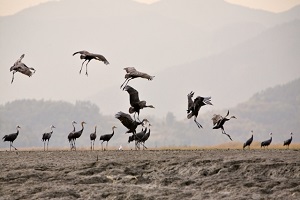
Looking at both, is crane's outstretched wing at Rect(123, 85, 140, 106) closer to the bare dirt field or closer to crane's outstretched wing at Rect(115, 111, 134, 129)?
crane's outstretched wing at Rect(115, 111, 134, 129)

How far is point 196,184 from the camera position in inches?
748

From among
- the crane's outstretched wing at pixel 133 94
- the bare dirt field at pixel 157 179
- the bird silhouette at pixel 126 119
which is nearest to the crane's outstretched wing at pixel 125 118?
the bird silhouette at pixel 126 119

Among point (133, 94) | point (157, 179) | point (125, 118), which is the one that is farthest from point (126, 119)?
point (157, 179)

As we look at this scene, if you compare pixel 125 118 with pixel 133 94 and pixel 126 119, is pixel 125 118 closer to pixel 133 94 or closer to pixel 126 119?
pixel 126 119

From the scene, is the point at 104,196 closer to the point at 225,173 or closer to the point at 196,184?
the point at 196,184

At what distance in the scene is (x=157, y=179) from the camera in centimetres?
1986

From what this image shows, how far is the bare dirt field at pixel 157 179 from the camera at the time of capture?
17.7m

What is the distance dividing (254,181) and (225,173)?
1.47 m

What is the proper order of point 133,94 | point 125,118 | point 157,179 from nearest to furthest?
point 157,179, point 133,94, point 125,118

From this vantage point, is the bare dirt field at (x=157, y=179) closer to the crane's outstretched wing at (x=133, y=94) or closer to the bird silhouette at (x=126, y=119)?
the bird silhouette at (x=126, y=119)

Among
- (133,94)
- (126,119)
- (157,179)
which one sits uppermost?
(133,94)

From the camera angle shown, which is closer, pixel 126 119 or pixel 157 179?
pixel 157 179

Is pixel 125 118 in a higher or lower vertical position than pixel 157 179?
higher

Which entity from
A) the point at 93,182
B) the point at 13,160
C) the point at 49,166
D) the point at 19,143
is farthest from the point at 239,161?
the point at 19,143
